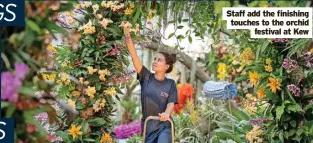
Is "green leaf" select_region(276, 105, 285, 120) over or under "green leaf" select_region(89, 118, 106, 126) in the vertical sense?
over

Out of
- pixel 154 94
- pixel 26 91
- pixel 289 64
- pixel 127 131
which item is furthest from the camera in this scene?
pixel 127 131

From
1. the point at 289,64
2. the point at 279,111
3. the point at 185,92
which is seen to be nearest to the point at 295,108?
the point at 279,111

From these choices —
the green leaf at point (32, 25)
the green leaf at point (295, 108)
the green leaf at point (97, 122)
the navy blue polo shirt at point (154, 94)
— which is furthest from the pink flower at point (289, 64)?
the green leaf at point (32, 25)

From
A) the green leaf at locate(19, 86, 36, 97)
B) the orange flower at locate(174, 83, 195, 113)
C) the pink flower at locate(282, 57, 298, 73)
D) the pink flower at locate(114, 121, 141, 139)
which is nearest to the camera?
the green leaf at locate(19, 86, 36, 97)

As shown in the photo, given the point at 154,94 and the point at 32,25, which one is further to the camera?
the point at 154,94

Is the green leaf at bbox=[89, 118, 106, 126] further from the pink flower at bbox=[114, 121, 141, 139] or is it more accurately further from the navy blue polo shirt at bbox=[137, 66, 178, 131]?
the pink flower at bbox=[114, 121, 141, 139]

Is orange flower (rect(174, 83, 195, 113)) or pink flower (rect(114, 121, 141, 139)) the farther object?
pink flower (rect(114, 121, 141, 139))

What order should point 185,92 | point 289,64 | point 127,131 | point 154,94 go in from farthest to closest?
point 127,131
point 185,92
point 154,94
point 289,64

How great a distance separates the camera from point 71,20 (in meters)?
3.28

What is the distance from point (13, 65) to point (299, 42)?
177cm

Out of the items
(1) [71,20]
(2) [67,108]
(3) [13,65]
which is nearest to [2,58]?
(3) [13,65]

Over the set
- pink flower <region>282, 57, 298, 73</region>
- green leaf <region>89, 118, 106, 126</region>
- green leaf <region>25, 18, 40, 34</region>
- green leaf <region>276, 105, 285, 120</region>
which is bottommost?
green leaf <region>89, 118, 106, 126</region>

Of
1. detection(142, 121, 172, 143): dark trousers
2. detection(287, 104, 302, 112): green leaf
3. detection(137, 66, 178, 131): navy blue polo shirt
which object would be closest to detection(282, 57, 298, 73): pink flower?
detection(287, 104, 302, 112): green leaf

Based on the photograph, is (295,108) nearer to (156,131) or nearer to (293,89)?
(293,89)
